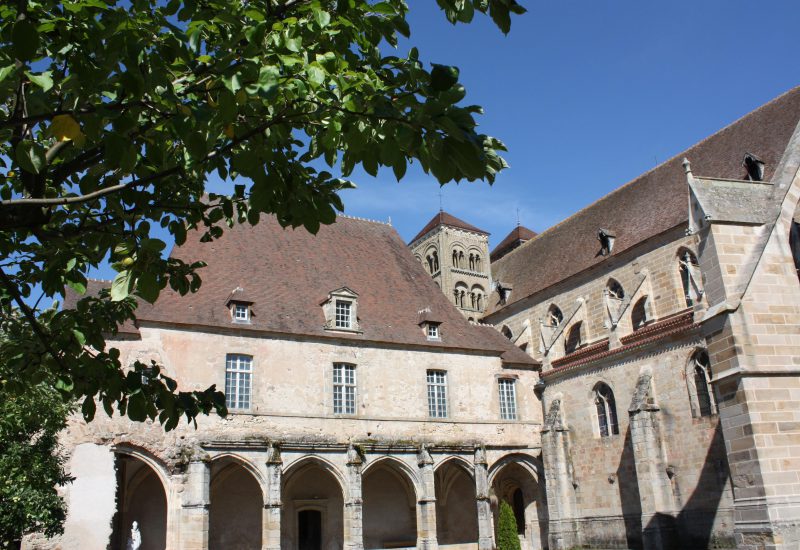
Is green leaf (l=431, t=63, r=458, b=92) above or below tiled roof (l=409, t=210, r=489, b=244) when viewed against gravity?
below

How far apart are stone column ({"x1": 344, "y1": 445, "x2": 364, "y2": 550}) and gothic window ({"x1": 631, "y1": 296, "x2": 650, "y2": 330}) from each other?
10130mm

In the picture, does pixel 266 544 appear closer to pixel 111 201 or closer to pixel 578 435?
pixel 578 435

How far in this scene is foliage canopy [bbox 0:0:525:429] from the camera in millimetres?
3051

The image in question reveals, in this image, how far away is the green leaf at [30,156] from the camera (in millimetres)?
3186

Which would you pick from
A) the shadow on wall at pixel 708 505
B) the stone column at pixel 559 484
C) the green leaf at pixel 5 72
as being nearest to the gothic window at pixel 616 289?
the stone column at pixel 559 484

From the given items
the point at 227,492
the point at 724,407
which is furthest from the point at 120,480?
the point at 724,407

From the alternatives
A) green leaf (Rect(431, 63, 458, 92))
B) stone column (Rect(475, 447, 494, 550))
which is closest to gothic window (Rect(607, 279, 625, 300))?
stone column (Rect(475, 447, 494, 550))

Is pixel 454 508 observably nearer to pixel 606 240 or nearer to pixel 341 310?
pixel 341 310

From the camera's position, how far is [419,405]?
22094mm

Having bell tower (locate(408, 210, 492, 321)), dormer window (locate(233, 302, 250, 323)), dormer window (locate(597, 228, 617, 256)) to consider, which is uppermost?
bell tower (locate(408, 210, 492, 321))

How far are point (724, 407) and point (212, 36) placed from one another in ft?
25.9

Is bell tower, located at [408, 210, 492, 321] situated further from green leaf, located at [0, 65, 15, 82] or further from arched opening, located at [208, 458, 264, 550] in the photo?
green leaf, located at [0, 65, 15, 82]

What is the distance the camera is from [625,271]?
24219mm

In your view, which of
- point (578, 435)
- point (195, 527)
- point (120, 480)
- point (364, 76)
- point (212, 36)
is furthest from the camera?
point (578, 435)
